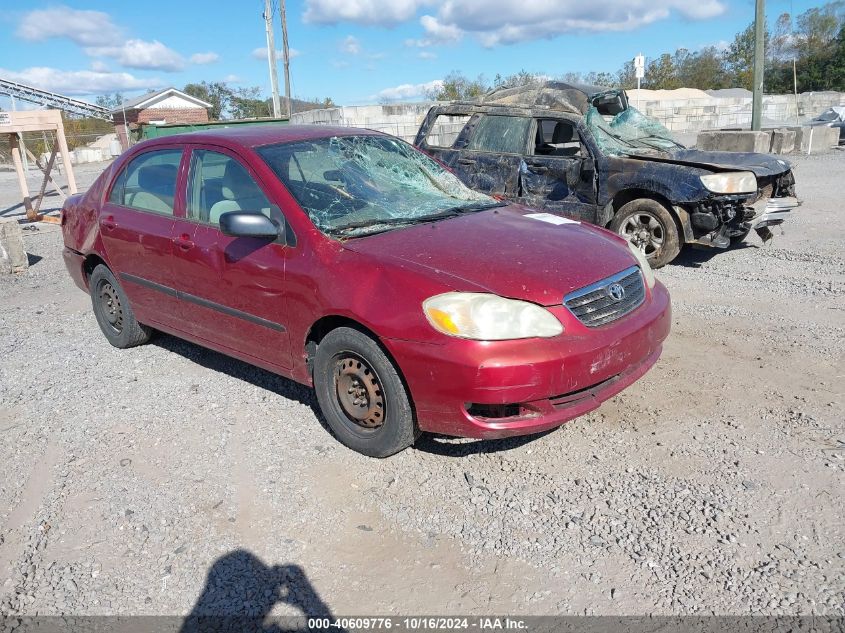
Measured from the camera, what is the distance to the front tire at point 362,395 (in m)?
3.35

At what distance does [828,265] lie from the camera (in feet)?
23.2

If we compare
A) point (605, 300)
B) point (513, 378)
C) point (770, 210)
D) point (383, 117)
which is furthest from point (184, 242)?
point (383, 117)

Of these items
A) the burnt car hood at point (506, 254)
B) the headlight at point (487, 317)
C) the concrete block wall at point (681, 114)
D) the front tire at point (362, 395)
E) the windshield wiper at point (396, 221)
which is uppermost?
the concrete block wall at point (681, 114)

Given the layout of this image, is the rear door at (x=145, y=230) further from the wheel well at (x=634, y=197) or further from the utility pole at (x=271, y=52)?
the utility pole at (x=271, y=52)

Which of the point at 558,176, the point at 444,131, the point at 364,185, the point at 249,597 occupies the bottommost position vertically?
the point at 249,597

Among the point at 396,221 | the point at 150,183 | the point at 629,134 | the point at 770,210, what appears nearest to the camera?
the point at 396,221

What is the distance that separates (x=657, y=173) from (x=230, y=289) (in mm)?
4869

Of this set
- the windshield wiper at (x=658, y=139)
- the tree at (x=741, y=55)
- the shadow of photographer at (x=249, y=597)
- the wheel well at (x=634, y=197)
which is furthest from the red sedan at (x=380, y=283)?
the tree at (x=741, y=55)

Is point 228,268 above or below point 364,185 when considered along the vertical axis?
below

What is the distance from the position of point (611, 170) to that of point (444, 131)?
437cm

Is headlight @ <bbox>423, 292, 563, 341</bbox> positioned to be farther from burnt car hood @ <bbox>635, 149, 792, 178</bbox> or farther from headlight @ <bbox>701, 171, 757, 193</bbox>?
burnt car hood @ <bbox>635, 149, 792, 178</bbox>

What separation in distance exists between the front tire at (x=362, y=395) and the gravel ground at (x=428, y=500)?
0.16 metres

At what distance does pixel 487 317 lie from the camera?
10.2 feet

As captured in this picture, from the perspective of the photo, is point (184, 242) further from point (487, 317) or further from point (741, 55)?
point (741, 55)
